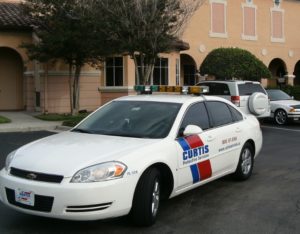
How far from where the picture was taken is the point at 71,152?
5.38 metres

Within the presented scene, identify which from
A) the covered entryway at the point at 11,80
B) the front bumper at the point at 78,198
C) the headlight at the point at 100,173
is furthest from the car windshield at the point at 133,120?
the covered entryway at the point at 11,80

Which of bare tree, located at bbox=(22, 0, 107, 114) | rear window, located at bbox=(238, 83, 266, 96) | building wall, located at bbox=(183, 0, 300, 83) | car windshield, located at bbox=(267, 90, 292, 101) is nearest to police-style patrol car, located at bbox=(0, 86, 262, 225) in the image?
rear window, located at bbox=(238, 83, 266, 96)

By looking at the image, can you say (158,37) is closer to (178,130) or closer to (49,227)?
(178,130)

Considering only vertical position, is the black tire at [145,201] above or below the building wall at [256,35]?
below

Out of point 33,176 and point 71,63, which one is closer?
point 33,176

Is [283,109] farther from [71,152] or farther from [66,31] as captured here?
[71,152]

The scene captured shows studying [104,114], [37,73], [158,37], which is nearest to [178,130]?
[104,114]

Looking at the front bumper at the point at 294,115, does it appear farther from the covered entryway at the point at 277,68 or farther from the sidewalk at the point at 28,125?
the covered entryway at the point at 277,68

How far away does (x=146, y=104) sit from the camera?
6727 mm

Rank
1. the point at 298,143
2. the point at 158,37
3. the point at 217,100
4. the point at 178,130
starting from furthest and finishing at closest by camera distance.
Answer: the point at 158,37 → the point at 298,143 → the point at 217,100 → the point at 178,130

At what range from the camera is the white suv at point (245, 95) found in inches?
589

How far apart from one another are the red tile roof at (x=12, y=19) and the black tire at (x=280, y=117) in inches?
416

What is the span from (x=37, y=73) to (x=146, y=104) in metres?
15.6

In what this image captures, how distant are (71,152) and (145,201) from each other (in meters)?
0.95
